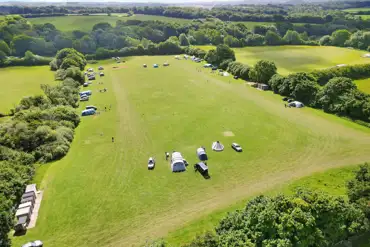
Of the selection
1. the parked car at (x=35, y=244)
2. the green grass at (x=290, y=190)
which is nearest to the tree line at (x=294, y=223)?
the green grass at (x=290, y=190)

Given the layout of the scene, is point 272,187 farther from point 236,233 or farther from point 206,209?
point 236,233

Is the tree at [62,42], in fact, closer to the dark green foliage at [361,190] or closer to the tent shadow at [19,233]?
the tent shadow at [19,233]

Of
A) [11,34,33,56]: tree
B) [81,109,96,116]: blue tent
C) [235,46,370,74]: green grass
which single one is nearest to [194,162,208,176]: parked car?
[81,109,96,116]: blue tent

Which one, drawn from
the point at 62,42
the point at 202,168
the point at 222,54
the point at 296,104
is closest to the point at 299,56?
the point at 222,54

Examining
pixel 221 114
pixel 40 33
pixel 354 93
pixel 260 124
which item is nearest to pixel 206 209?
pixel 260 124

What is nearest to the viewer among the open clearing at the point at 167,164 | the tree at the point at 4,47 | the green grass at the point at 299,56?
the open clearing at the point at 167,164

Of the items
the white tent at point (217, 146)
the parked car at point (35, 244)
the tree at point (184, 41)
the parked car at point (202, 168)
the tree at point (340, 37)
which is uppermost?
the parked car at point (35, 244)

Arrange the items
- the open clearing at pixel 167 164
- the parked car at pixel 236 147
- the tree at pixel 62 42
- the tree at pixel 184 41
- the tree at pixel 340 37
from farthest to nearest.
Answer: the tree at pixel 184 41
the tree at pixel 62 42
the tree at pixel 340 37
the parked car at pixel 236 147
the open clearing at pixel 167 164

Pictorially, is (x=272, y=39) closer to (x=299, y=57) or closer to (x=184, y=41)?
(x=299, y=57)
